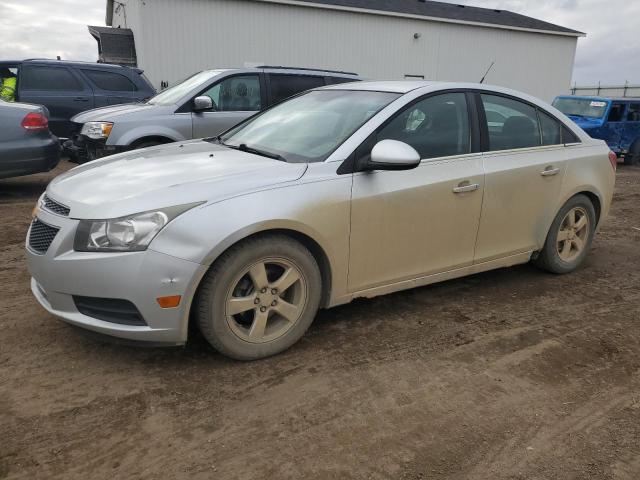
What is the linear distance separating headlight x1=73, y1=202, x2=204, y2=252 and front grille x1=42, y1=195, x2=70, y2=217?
261 millimetres


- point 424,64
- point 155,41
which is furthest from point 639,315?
point 424,64

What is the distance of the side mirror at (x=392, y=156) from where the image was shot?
123 inches

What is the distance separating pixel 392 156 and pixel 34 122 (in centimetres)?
589

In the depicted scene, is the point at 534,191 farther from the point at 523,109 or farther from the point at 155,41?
the point at 155,41

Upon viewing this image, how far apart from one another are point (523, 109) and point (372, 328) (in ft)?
7.22

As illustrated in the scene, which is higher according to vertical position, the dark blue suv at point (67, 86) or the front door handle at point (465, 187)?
the dark blue suv at point (67, 86)

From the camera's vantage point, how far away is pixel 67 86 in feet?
32.0

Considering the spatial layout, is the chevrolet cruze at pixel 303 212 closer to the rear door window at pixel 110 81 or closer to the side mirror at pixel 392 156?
the side mirror at pixel 392 156

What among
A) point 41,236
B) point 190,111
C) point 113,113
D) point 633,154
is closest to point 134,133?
point 113,113

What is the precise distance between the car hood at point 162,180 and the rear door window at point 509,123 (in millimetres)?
1660

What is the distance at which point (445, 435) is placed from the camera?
2514 mm

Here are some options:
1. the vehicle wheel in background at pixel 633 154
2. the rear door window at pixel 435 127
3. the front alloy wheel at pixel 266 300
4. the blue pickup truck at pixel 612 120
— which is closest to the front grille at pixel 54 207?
the front alloy wheel at pixel 266 300

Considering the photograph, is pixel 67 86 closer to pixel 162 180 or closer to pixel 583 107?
pixel 162 180

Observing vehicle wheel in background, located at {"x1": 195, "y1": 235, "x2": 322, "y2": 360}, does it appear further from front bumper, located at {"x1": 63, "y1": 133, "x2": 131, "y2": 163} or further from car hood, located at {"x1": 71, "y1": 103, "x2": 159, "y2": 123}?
car hood, located at {"x1": 71, "y1": 103, "x2": 159, "y2": 123}
